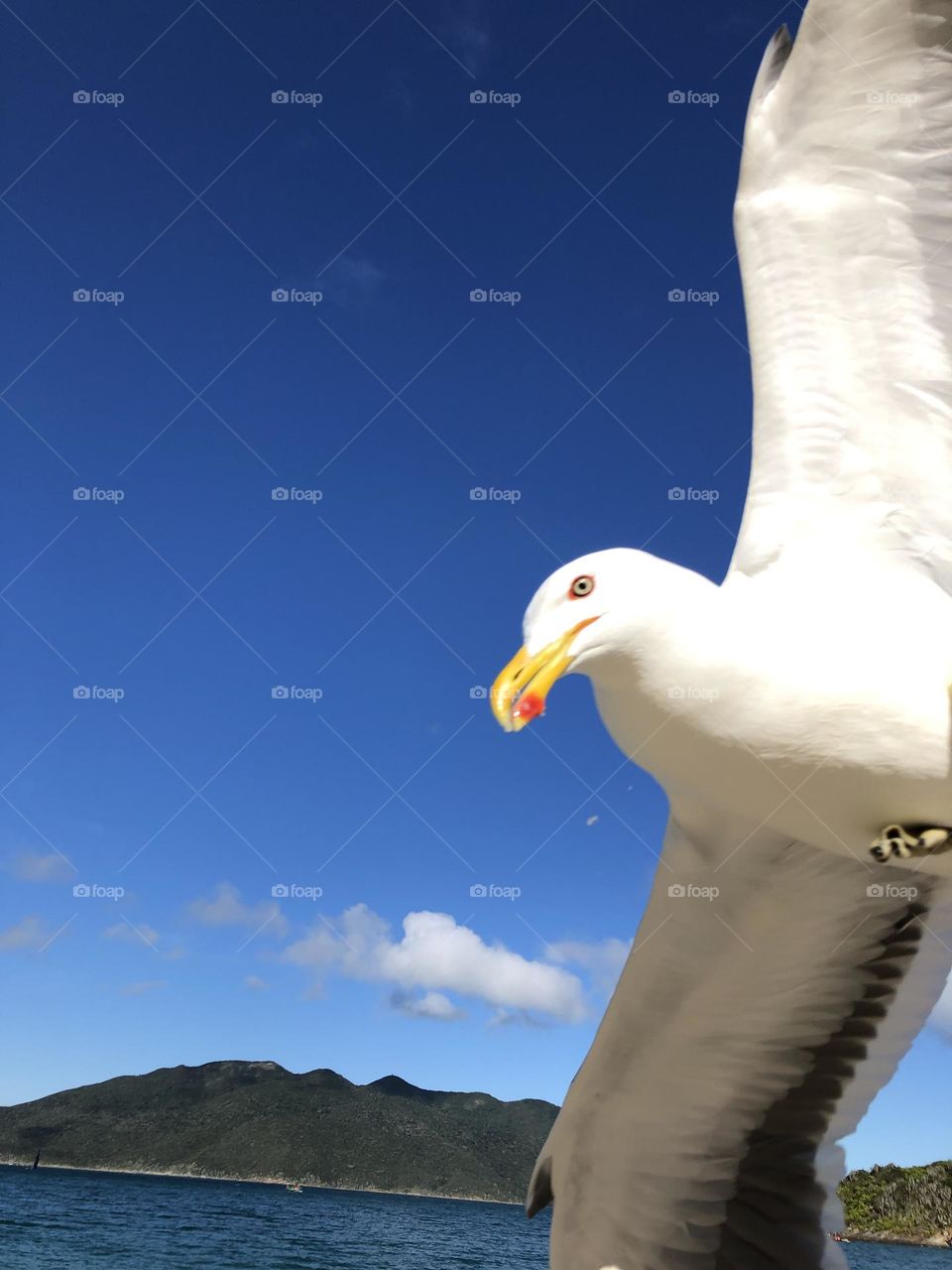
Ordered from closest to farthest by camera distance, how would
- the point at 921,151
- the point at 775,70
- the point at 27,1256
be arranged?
1. the point at 921,151
2. the point at 775,70
3. the point at 27,1256

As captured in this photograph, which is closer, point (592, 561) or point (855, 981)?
point (592, 561)

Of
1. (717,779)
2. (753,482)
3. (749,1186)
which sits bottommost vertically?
(749,1186)

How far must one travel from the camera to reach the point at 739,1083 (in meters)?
5.51

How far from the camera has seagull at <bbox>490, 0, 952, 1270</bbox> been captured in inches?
152

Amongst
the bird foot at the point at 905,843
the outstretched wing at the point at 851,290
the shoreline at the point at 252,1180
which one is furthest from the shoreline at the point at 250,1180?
the outstretched wing at the point at 851,290

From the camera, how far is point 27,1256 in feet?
153

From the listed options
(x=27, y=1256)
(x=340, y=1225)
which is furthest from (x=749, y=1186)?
(x=340, y=1225)

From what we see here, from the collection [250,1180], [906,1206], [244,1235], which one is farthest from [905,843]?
[250,1180]

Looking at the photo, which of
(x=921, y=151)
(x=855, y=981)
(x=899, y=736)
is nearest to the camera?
(x=899, y=736)

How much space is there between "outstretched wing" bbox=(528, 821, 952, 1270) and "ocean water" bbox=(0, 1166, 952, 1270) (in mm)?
46893

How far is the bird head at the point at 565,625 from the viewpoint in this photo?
12.0 feet

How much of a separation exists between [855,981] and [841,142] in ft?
12.4

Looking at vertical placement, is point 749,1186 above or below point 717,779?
below

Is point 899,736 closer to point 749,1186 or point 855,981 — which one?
point 855,981
